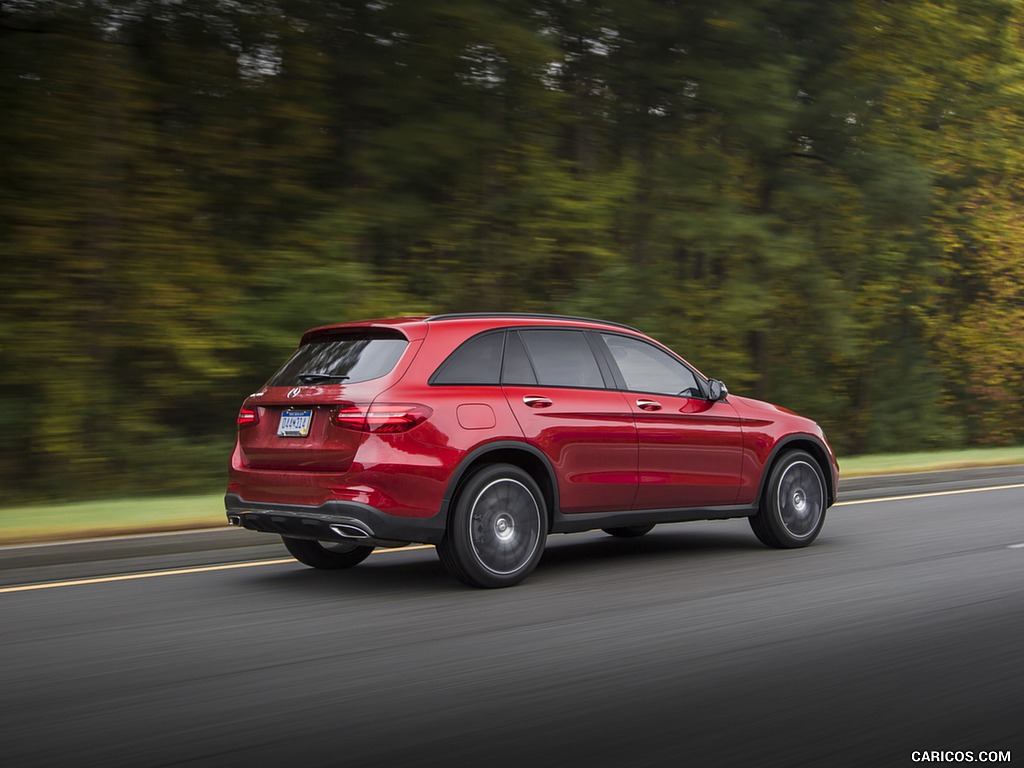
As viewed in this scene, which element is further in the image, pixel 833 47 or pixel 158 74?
pixel 833 47

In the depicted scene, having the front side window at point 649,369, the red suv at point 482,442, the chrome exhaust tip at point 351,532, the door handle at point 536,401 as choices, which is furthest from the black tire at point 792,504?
the chrome exhaust tip at point 351,532

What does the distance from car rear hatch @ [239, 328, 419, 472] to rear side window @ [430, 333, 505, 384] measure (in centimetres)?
28

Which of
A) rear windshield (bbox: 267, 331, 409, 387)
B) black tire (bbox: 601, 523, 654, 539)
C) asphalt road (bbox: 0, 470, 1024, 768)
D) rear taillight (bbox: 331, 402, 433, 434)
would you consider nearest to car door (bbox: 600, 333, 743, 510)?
asphalt road (bbox: 0, 470, 1024, 768)

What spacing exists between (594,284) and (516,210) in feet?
6.28

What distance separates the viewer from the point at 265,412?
8.09 meters

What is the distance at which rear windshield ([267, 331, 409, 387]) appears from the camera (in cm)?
771

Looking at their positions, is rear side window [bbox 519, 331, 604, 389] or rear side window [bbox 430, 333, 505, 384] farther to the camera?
rear side window [bbox 519, 331, 604, 389]

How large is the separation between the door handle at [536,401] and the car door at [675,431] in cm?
84

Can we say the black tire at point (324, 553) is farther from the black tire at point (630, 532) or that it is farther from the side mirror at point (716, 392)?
the side mirror at point (716, 392)

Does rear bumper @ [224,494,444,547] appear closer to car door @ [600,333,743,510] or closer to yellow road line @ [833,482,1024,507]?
car door @ [600,333,743,510]

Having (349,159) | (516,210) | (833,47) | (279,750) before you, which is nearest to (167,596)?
(279,750)

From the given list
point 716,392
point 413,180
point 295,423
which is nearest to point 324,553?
point 295,423

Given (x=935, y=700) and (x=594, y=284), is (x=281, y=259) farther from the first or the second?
(x=935, y=700)

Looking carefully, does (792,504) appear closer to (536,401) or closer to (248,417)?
(536,401)
